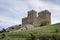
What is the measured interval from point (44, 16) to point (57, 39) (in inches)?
3668

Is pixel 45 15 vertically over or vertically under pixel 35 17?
over

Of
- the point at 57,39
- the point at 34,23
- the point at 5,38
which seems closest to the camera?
the point at 5,38

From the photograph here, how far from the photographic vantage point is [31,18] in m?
139

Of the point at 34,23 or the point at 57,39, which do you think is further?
the point at 34,23

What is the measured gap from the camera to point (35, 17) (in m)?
142

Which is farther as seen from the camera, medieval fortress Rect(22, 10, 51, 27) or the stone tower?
the stone tower

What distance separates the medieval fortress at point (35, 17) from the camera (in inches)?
5426

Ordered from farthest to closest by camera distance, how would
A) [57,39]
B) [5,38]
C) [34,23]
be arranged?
[34,23] < [57,39] < [5,38]

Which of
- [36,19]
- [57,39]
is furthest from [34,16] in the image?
[57,39]

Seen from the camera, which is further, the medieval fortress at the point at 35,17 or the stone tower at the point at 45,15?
the stone tower at the point at 45,15

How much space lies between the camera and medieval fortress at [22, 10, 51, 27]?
452ft

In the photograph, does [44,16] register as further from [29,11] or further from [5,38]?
[5,38]

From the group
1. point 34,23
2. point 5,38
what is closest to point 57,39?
point 5,38

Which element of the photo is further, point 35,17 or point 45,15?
point 35,17
